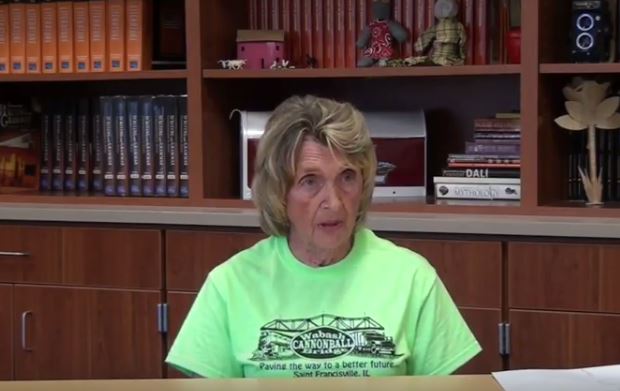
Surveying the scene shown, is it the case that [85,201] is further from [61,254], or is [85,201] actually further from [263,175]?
[263,175]

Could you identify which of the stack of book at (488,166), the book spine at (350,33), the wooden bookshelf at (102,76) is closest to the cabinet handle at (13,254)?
the wooden bookshelf at (102,76)

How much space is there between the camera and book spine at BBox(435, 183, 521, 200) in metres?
2.84

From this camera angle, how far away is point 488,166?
2.87 meters

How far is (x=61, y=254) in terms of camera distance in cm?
298

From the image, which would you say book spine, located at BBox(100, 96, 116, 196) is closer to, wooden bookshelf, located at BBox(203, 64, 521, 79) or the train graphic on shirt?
wooden bookshelf, located at BBox(203, 64, 521, 79)

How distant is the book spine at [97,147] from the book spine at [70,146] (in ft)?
0.22

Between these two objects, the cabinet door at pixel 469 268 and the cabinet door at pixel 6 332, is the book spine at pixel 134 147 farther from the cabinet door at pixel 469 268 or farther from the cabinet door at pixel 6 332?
the cabinet door at pixel 469 268

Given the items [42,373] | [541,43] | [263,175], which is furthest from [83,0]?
[263,175]

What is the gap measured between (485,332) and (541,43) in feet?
2.50

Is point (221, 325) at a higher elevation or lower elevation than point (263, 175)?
lower

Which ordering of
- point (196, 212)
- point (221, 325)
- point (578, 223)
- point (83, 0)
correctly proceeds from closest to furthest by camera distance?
point (221, 325)
point (578, 223)
point (196, 212)
point (83, 0)

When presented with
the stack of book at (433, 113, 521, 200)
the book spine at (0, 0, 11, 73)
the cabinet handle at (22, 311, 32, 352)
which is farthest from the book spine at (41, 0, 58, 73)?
the stack of book at (433, 113, 521, 200)

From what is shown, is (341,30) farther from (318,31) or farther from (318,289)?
(318,289)

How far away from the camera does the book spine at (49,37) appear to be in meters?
3.19
